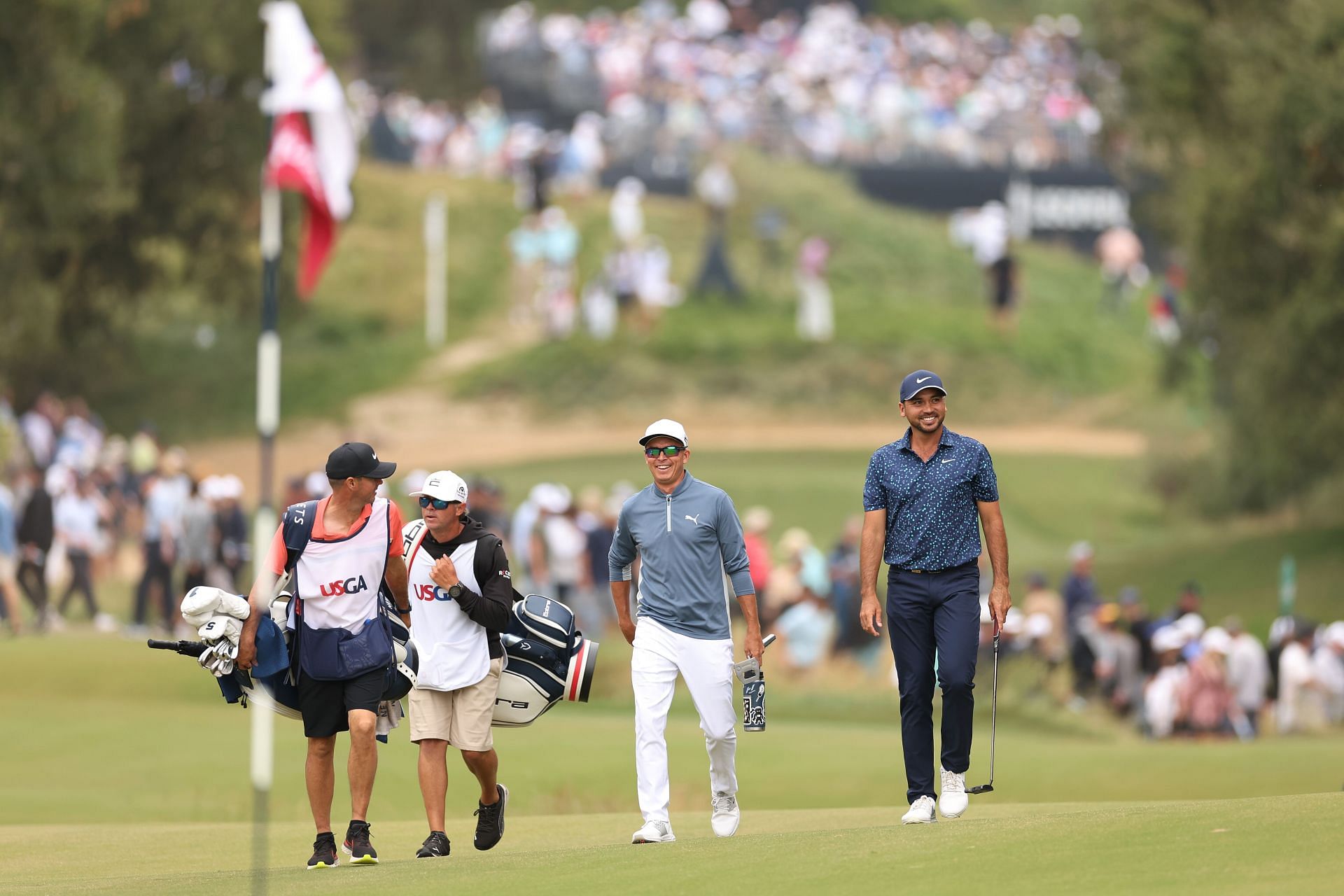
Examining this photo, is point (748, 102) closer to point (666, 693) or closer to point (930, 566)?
point (666, 693)

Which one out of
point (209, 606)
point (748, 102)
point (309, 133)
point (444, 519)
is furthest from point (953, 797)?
point (748, 102)

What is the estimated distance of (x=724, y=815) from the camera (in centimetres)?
999

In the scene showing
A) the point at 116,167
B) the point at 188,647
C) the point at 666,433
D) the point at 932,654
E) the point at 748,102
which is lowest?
the point at 932,654

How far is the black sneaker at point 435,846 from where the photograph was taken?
9.70 metres

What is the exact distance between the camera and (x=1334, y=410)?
24641 millimetres

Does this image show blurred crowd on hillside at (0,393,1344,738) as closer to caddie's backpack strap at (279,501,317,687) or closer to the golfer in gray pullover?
the golfer in gray pullover

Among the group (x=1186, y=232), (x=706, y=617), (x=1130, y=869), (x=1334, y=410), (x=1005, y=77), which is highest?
(x=1005, y=77)

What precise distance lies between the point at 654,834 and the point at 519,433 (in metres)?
27.8

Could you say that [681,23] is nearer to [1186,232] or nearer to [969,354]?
[969,354]

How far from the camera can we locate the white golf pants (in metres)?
9.72

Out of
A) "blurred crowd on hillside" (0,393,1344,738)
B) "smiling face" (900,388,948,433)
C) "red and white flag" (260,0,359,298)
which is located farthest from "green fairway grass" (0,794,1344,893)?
"blurred crowd on hillside" (0,393,1344,738)

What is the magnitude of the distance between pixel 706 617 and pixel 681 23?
44354mm

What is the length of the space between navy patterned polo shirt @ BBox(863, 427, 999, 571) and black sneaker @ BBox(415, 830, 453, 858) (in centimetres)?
235

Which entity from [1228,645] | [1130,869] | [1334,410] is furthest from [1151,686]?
[1130,869]
